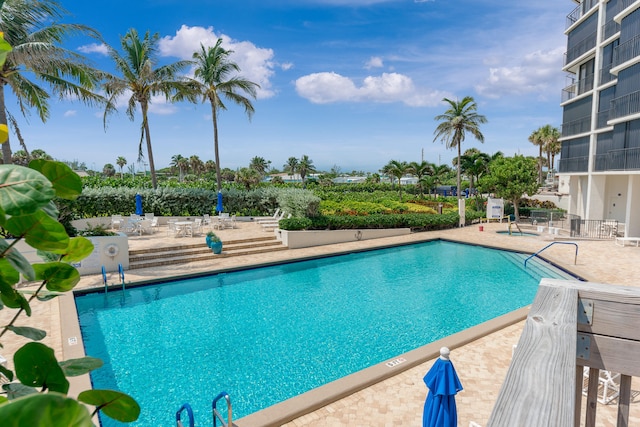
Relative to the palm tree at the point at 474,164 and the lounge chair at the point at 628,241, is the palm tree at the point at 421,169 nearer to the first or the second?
the palm tree at the point at 474,164

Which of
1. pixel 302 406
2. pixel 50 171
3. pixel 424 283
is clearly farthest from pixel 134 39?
pixel 50 171

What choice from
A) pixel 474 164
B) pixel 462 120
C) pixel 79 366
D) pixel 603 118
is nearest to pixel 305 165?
pixel 474 164

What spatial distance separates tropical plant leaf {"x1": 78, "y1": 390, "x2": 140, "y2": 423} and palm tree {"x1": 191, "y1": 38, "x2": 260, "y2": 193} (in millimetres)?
24367

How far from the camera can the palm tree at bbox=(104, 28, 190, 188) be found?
21.3 metres

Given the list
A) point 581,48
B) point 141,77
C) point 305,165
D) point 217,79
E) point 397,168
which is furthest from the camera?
point 305,165

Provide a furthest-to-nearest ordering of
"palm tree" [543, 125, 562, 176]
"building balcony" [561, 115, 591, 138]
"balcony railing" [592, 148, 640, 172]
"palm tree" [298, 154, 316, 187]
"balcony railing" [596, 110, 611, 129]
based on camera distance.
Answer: "palm tree" [298, 154, 316, 187] < "palm tree" [543, 125, 562, 176] < "building balcony" [561, 115, 591, 138] < "balcony railing" [596, 110, 611, 129] < "balcony railing" [592, 148, 640, 172]

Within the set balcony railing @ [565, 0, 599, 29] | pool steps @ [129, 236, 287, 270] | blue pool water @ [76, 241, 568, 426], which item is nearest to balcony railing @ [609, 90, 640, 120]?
balcony railing @ [565, 0, 599, 29]

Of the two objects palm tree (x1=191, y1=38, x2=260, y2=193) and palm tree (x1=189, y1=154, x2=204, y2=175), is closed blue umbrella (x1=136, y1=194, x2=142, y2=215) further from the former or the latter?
palm tree (x1=189, y1=154, x2=204, y2=175)

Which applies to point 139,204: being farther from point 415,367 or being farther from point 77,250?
point 77,250

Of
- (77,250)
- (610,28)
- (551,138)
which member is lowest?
(77,250)

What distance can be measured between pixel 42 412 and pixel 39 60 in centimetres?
1586

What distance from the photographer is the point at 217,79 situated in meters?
24.3

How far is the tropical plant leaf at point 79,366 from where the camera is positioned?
99 cm

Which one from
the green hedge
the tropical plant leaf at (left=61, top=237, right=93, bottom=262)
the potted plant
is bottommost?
the potted plant
